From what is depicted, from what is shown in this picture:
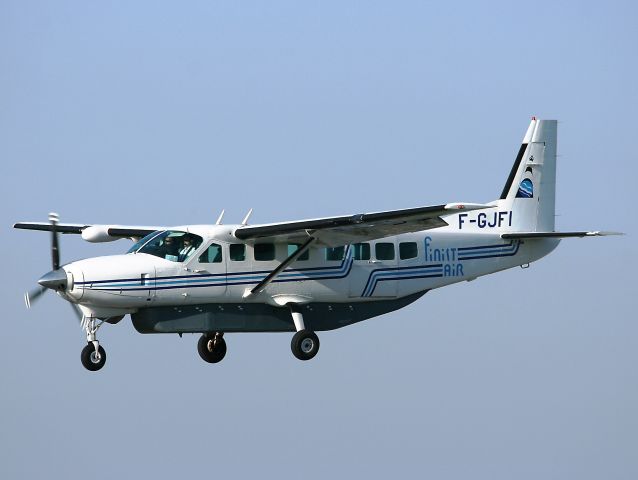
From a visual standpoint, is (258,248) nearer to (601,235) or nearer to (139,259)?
(139,259)

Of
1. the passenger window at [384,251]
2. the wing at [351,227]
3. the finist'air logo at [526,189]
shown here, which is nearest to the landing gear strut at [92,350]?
the wing at [351,227]

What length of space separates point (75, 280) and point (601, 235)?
1080 cm

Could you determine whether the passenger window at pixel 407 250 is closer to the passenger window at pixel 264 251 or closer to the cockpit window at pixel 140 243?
the passenger window at pixel 264 251

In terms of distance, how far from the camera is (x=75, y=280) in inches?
1027

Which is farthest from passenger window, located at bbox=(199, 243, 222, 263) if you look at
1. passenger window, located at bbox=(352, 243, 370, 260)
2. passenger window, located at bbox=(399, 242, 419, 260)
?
passenger window, located at bbox=(399, 242, 419, 260)

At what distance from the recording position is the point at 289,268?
28.0m

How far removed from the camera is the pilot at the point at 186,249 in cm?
2703

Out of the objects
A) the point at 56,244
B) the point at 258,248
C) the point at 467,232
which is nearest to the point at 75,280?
the point at 56,244

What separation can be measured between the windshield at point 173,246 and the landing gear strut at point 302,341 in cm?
249

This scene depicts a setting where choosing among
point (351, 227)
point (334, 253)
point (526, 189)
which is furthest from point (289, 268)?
point (526, 189)

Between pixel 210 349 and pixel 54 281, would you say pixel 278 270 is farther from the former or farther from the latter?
pixel 54 281

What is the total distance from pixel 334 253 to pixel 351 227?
1879 millimetres

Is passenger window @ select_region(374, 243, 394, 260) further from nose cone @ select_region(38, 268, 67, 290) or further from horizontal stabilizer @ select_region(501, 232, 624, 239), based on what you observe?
nose cone @ select_region(38, 268, 67, 290)

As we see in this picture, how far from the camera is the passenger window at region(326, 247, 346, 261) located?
28484 mm
